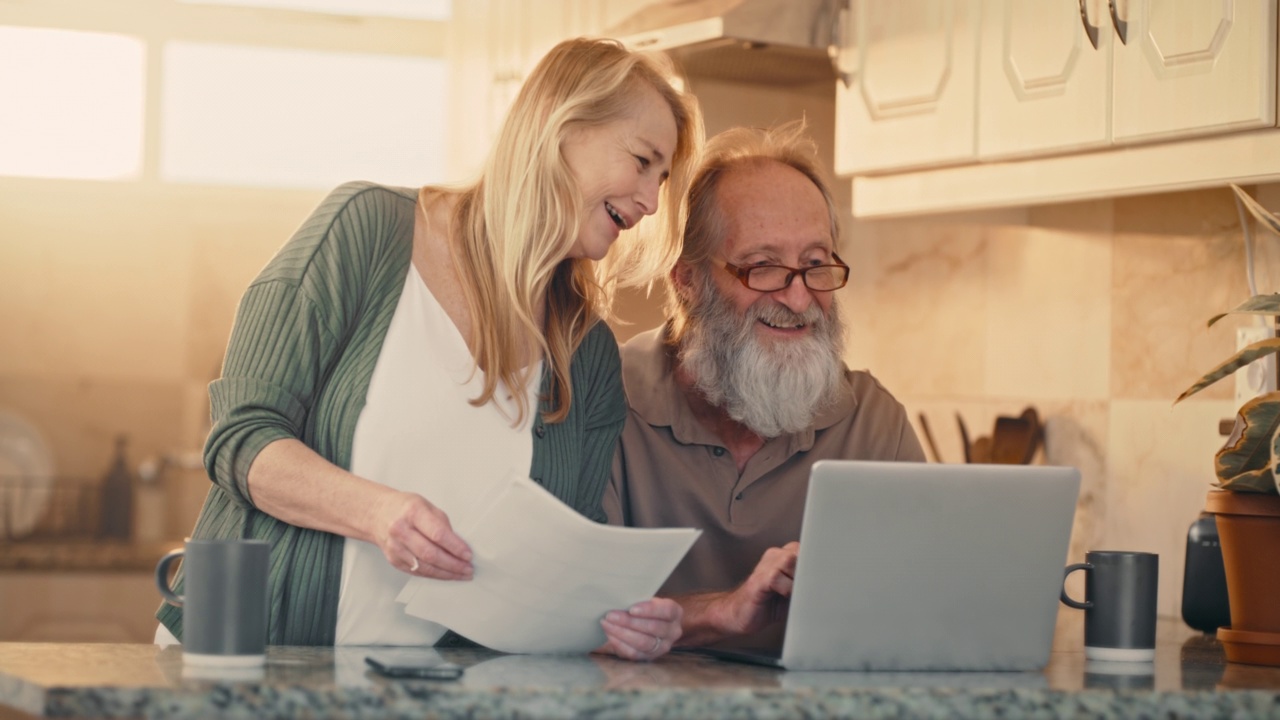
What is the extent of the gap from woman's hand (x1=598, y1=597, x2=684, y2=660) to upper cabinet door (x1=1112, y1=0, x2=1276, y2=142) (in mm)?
977

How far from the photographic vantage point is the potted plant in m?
1.51

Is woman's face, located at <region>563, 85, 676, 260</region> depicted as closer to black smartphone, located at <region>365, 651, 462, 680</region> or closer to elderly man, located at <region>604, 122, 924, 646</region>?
elderly man, located at <region>604, 122, 924, 646</region>

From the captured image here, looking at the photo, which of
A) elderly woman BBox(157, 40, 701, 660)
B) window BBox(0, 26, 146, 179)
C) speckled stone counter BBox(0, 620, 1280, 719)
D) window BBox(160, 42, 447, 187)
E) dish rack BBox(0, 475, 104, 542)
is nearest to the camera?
speckled stone counter BBox(0, 620, 1280, 719)

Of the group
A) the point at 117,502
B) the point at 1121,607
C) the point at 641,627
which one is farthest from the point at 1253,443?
the point at 117,502

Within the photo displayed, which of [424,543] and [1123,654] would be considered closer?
[424,543]

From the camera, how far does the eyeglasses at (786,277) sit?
6.23 ft

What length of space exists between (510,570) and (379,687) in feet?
0.83

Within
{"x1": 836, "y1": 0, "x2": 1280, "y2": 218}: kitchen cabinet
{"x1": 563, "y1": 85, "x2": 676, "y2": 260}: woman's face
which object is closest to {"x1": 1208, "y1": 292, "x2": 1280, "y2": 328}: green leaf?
{"x1": 836, "y1": 0, "x2": 1280, "y2": 218}: kitchen cabinet

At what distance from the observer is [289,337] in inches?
58.6

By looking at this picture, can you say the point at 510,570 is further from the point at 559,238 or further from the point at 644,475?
the point at 644,475

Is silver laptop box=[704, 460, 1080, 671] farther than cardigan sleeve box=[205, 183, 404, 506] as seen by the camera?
No

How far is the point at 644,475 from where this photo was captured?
188 centimetres

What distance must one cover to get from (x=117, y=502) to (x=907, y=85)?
255 centimetres

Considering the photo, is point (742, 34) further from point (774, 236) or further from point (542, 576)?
point (542, 576)
